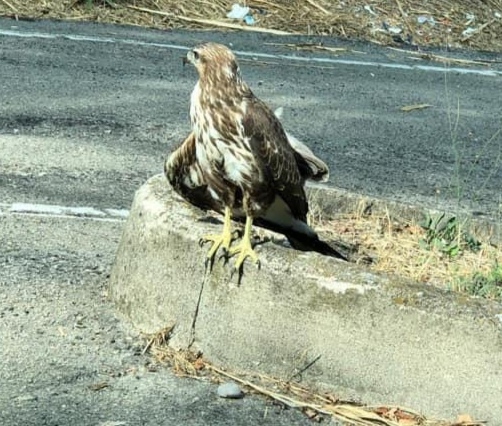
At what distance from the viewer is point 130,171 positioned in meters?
7.40

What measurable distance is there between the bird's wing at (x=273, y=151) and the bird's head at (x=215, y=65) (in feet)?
0.44

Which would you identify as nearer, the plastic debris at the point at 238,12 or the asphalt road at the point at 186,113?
the asphalt road at the point at 186,113

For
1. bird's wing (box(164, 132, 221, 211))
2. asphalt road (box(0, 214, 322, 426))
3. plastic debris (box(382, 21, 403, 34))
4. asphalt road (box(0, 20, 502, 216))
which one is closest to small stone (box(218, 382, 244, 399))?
asphalt road (box(0, 214, 322, 426))

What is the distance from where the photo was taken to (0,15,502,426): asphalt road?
4676 millimetres

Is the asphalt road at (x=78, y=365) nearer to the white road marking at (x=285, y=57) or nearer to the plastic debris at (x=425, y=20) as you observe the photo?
the white road marking at (x=285, y=57)

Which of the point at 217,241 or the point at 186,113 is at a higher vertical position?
the point at 217,241

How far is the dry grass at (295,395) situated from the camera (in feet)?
15.0

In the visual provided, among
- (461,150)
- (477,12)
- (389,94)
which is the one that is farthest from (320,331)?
(477,12)

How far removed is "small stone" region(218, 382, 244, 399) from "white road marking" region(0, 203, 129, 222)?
6.60 feet

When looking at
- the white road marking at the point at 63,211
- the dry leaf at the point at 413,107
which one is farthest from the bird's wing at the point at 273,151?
the dry leaf at the point at 413,107

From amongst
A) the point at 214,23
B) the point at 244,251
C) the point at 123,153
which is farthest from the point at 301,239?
the point at 214,23

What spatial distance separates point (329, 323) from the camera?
4.68 m

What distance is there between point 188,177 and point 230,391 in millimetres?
930

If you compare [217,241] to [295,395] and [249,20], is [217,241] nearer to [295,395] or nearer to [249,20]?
[295,395]
